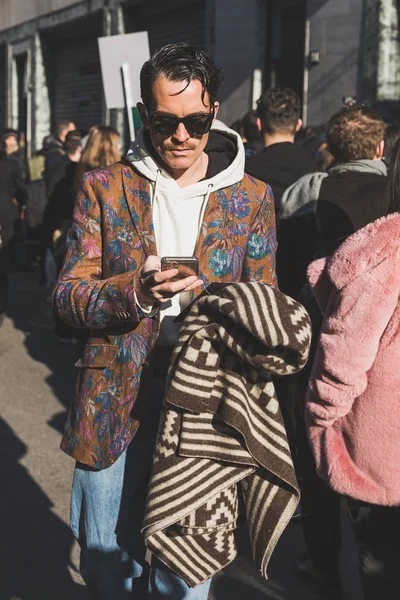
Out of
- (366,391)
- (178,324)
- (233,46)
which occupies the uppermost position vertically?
(233,46)

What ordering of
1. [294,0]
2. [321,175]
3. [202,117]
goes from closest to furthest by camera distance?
1. [202,117]
2. [321,175]
3. [294,0]

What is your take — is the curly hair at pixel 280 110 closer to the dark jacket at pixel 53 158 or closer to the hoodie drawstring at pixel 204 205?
the hoodie drawstring at pixel 204 205

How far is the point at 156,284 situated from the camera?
6.68ft

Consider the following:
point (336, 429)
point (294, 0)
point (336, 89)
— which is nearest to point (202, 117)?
point (336, 429)

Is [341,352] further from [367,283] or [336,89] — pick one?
[336,89]

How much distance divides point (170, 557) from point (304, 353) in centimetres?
64

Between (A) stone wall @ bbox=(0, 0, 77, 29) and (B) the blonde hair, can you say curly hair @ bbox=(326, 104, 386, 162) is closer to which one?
(B) the blonde hair

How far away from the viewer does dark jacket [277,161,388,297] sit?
404cm

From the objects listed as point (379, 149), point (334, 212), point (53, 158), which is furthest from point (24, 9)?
point (334, 212)

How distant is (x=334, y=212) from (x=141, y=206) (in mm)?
1886

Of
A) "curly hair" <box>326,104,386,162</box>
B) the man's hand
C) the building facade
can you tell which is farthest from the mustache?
the building facade

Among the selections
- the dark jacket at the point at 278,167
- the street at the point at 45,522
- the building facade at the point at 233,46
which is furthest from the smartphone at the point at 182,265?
the building facade at the point at 233,46

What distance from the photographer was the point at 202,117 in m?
2.35

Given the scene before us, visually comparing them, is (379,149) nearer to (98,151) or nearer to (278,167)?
(278,167)
